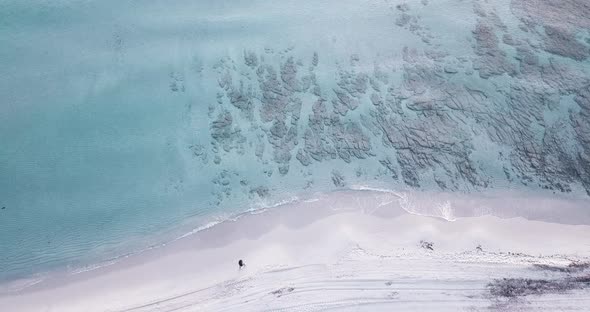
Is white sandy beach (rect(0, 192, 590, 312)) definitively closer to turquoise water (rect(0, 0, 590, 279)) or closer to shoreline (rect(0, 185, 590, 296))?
shoreline (rect(0, 185, 590, 296))

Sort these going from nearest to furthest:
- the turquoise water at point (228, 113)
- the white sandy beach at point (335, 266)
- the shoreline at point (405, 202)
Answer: the white sandy beach at point (335, 266)
the shoreline at point (405, 202)
the turquoise water at point (228, 113)

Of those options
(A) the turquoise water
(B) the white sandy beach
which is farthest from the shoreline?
(A) the turquoise water

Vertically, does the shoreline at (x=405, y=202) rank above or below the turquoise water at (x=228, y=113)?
below

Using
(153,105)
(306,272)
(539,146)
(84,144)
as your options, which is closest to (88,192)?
(84,144)

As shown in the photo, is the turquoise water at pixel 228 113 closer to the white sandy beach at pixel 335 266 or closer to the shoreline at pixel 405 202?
the shoreline at pixel 405 202

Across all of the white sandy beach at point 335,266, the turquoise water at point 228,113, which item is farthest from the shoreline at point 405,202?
the turquoise water at point 228,113

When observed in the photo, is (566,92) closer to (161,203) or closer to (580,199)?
(580,199)
